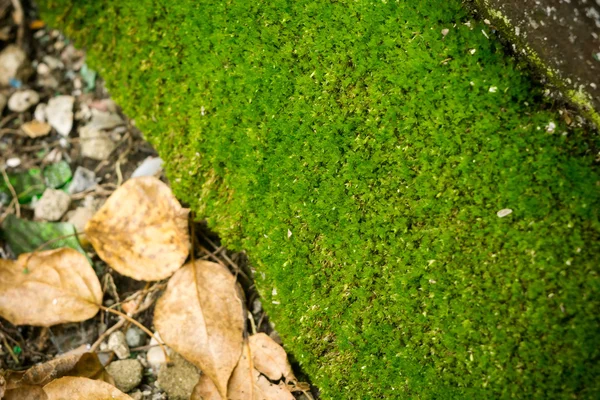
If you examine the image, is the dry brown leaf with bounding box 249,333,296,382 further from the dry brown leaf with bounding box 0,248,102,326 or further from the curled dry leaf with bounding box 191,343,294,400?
the dry brown leaf with bounding box 0,248,102,326

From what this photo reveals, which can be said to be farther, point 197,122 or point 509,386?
point 197,122

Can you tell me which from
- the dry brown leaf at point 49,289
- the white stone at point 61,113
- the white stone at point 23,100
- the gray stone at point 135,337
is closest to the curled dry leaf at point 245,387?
the gray stone at point 135,337

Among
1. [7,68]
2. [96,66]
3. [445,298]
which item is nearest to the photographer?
[445,298]

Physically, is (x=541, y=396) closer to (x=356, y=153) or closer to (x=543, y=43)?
(x=356, y=153)

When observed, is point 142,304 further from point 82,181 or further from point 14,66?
point 14,66

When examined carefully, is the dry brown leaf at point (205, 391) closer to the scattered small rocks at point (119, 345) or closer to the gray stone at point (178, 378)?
the gray stone at point (178, 378)

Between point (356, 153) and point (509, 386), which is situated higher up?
point (356, 153)

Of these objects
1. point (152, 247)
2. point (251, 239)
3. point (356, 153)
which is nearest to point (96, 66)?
point (152, 247)
